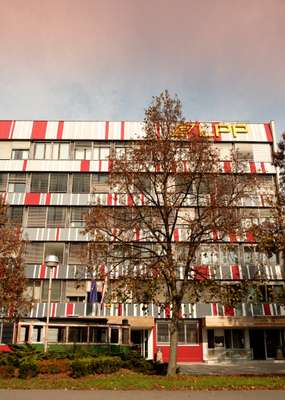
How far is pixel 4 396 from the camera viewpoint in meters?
12.0

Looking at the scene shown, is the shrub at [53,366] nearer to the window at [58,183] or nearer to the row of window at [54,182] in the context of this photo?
the row of window at [54,182]

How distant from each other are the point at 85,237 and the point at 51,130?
35.3ft

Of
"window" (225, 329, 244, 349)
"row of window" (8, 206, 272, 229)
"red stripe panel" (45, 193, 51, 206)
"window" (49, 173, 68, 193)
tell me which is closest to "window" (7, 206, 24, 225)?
"row of window" (8, 206, 272, 229)

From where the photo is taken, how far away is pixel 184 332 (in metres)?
35.2

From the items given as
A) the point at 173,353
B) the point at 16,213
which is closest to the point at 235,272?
the point at 16,213

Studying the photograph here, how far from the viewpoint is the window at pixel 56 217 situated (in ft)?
124

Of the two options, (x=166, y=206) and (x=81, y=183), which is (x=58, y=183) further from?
(x=166, y=206)

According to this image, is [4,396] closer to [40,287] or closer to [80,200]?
[40,287]

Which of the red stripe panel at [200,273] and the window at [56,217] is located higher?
the window at [56,217]

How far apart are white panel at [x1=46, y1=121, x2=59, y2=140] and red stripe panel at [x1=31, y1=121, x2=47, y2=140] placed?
0.29m

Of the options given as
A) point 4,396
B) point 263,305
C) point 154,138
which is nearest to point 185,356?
point 263,305

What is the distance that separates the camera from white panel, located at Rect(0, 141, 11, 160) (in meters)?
39.7

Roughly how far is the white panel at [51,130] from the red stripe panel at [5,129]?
352cm

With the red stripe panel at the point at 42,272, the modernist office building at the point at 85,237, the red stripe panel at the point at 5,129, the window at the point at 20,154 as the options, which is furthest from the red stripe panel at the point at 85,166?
the red stripe panel at the point at 42,272
